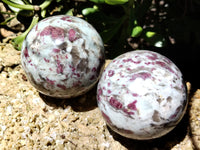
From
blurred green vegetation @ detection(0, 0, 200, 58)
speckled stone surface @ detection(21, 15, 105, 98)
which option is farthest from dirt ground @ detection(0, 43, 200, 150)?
blurred green vegetation @ detection(0, 0, 200, 58)

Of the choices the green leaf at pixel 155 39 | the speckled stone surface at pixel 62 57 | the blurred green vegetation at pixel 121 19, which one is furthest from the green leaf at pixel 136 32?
the speckled stone surface at pixel 62 57

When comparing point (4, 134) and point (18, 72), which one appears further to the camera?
point (18, 72)

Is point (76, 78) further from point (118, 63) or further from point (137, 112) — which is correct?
point (137, 112)

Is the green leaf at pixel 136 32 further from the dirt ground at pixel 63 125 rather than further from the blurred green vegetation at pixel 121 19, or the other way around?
the dirt ground at pixel 63 125

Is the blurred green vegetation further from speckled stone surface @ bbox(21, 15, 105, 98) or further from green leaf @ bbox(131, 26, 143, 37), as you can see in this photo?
speckled stone surface @ bbox(21, 15, 105, 98)

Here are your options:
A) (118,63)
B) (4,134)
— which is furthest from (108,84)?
(4,134)
